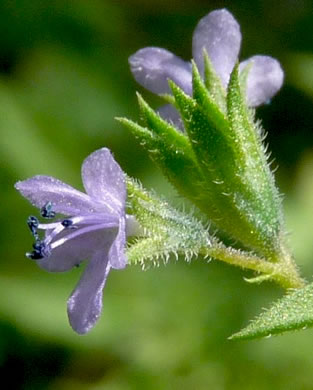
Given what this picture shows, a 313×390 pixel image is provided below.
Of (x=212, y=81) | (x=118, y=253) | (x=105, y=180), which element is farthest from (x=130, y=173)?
(x=118, y=253)

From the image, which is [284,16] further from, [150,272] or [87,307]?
[87,307]

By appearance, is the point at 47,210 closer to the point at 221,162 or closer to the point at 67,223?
the point at 67,223

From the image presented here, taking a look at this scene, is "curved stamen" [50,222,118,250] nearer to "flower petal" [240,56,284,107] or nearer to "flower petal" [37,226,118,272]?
"flower petal" [37,226,118,272]

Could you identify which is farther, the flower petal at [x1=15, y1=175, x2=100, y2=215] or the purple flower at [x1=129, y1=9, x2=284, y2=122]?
the purple flower at [x1=129, y1=9, x2=284, y2=122]

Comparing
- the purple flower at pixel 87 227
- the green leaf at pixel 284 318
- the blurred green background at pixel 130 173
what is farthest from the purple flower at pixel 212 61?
the blurred green background at pixel 130 173

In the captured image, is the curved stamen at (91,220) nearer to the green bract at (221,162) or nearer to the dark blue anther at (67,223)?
the dark blue anther at (67,223)

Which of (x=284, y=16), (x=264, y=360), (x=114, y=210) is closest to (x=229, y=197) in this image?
(x=114, y=210)

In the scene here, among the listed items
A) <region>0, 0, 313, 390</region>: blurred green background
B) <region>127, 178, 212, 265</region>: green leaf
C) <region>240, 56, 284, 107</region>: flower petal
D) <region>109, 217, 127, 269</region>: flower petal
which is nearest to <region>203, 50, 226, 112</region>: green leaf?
<region>240, 56, 284, 107</region>: flower petal

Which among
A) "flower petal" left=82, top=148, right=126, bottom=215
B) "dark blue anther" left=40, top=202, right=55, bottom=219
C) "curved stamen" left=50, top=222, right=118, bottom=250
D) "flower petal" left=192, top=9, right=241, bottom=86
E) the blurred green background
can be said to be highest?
"flower petal" left=192, top=9, right=241, bottom=86
